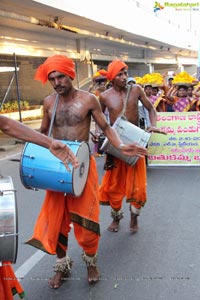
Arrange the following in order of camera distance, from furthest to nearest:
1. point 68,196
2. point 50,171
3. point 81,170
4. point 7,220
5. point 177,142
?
point 177,142 → point 68,196 → point 81,170 → point 50,171 → point 7,220

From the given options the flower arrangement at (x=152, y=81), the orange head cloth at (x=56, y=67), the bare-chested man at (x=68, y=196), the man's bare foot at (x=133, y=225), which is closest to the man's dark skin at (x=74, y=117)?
the bare-chested man at (x=68, y=196)

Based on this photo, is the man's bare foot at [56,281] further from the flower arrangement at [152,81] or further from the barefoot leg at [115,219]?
the flower arrangement at [152,81]

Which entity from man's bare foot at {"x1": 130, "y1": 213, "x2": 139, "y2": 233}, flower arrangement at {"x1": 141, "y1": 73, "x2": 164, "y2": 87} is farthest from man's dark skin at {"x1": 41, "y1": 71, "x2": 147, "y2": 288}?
flower arrangement at {"x1": 141, "y1": 73, "x2": 164, "y2": 87}

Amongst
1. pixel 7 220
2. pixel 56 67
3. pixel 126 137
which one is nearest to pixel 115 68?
Result: pixel 126 137

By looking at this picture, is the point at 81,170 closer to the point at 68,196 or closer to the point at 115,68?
the point at 68,196

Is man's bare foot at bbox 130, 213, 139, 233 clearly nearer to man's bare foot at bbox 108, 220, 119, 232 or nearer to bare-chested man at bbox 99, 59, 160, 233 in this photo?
bare-chested man at bbox 99, 59, 160, 233

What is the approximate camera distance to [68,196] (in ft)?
10.9

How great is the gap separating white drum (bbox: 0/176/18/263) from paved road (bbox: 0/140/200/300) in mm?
1172

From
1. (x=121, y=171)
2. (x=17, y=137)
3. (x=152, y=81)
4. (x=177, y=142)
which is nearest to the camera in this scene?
(x=17, y=137)

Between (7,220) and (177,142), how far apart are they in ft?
21.0

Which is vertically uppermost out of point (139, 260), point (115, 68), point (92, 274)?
point (115, 68)

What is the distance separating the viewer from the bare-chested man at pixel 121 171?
451 cm

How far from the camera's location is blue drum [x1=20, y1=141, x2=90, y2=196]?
2.97 m

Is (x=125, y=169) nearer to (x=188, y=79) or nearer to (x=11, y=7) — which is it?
(x=188, y=79)
